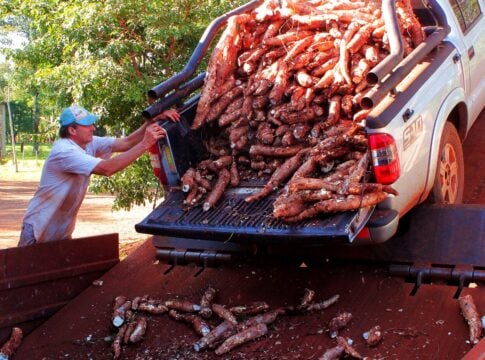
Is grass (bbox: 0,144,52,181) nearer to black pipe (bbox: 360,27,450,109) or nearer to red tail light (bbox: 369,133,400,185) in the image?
black pipe (bbox: 360,27,450,109)

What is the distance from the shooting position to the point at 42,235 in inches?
220

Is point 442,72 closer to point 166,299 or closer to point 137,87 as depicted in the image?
point 166,299

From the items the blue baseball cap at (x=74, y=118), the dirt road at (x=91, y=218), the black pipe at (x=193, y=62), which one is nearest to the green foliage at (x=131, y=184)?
the dirt road at (x=91, y=218)

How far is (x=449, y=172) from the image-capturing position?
562 cm

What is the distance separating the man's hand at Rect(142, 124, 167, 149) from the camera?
5.34 meters


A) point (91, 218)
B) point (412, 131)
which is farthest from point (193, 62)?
point (91, 218)

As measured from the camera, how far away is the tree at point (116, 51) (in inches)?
333

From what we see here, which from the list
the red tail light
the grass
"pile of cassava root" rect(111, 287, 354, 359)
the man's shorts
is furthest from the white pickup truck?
the grass

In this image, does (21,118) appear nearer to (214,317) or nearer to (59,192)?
(59,192)

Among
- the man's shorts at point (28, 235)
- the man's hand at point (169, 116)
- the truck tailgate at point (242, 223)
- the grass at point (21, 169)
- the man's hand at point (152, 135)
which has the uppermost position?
the man's hand at point (169, 116)

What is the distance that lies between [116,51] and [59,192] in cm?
334

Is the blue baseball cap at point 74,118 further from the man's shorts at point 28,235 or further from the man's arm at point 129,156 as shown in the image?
the man's shorts at point 28,235

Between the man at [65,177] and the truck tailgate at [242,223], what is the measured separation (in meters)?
0.57

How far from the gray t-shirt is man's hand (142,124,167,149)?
393 mm
